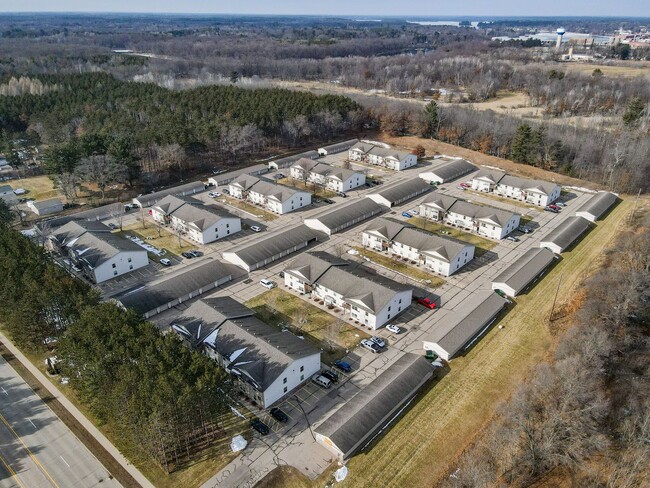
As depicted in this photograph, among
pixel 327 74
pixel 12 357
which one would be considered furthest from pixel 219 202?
pixel 327 74

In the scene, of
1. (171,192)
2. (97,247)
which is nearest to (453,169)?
(171,192)

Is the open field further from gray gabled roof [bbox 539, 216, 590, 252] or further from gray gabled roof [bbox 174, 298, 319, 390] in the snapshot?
gray gabled roof [bbox 174, 298, 319, 390]

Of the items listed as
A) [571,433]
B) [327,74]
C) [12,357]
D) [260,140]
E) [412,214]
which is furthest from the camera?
[327,74]

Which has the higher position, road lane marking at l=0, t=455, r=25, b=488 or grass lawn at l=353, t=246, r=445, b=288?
grass lawn at l=353, t=246, r=445, b=288

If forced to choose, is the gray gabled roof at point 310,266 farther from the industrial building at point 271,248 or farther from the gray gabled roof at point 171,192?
the gray gabled roof at point 171,192

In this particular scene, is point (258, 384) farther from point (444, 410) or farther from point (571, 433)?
point (571, 433)

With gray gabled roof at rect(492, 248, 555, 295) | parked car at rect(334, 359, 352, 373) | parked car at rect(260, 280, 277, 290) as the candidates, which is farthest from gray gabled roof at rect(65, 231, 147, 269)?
gray gabled roof at rect(492, 248, 555, 295)

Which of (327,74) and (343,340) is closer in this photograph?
(343,340)
